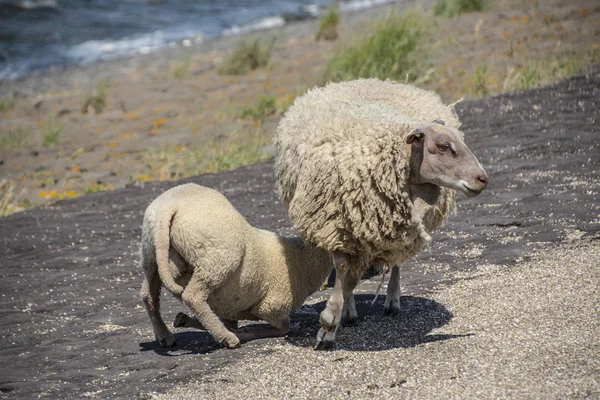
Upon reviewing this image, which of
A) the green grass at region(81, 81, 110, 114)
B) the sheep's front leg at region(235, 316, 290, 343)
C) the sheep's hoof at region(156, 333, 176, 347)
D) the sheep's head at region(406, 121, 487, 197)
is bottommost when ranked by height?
the green grass at region(81, 81, 110, 114)

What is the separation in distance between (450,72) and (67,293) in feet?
26.1

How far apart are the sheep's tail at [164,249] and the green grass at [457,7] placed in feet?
45.3

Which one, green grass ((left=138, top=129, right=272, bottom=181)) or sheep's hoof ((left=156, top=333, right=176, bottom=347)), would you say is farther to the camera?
green grass ((left=138, top=129, right=272, bottom=181))

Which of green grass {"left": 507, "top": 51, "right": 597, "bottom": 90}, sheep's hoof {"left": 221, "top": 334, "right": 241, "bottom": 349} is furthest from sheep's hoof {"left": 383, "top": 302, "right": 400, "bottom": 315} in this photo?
green grass {"left": 507, "top": 51, "right": 597, "bottom": 90}

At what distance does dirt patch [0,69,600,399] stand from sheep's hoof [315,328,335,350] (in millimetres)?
124

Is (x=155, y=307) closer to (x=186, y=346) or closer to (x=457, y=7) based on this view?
(x=186, y=346)

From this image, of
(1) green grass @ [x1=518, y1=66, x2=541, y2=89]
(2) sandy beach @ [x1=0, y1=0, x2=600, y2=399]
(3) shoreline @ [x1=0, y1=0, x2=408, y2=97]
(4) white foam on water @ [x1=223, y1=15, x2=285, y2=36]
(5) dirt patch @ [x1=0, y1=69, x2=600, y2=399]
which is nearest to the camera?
(2) sandy beach @ [x1=0, y1=0, x2=600, y2=399]

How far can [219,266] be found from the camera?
5.73 m

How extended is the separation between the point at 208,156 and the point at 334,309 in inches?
267

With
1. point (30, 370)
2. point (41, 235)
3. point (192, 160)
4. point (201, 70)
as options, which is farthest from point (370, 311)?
point (201, 70)

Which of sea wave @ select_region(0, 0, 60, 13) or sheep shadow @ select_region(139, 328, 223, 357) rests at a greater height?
sea wave @ select_region(0, 0, 60, 13)

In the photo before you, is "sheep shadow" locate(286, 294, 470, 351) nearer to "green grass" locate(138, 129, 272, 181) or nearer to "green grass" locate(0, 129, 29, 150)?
"green grass" locate(138, 129, 272, 181)

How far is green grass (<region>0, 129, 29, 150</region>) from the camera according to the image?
14.1m

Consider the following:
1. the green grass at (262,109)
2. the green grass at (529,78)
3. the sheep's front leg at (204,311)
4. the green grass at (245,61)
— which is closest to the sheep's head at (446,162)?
the sheep's front leg at (204,311)
